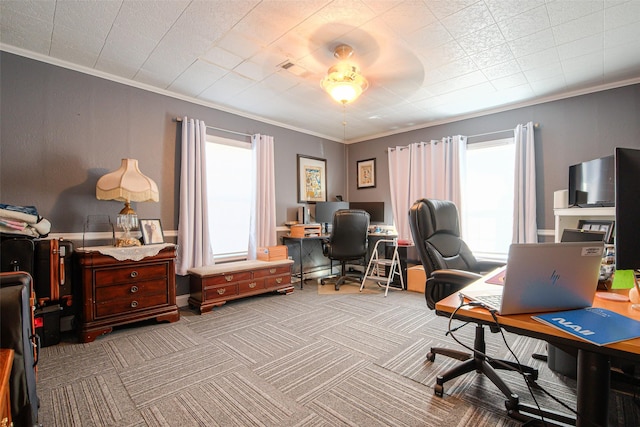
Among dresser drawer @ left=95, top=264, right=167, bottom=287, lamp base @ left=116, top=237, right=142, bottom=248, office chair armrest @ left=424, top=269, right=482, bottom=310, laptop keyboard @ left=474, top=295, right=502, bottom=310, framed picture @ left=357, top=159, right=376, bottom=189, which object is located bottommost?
dresser drawer @ left=95, top=264, right=167, bottom=287

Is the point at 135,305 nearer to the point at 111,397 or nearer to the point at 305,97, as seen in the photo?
the point at 111,397

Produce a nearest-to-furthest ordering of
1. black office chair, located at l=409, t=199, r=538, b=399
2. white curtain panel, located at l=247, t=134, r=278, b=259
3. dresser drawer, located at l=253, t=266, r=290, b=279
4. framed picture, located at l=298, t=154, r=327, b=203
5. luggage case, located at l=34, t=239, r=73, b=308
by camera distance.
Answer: black office chair, located at l=409, t=199, r=538, b=399
luggage case, located at l=34, t=239, r=73, b=308
dresser drawer, located at l=253, t=266, r=290, b=279
white curtain panel, located at l=247, t=134, r=278, b=259
framed picture, located at l=298, t=154, r=327, b=203

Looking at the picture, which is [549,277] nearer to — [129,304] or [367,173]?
[129,304]

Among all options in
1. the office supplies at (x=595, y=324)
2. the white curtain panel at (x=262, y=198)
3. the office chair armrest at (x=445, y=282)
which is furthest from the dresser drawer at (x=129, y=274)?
the office supplies at (x=595, y=324)

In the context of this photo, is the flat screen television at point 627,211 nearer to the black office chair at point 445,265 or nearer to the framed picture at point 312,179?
the black office chair at point 445,265

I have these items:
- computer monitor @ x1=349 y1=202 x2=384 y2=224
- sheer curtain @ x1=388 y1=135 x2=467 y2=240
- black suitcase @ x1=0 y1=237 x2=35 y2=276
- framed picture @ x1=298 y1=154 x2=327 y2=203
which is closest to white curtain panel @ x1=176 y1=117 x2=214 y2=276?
black suitcase @ x1=0 y1=237 x2=35 y2=276

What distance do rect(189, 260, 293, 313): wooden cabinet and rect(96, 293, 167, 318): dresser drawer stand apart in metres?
0.42

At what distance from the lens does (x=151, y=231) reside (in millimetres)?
3150

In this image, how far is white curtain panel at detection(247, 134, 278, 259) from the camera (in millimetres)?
4146

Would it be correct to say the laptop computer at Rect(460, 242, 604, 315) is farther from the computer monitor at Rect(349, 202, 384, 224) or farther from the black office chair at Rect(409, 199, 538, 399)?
the computer monitor at Rect(349, 202, 384, 224)

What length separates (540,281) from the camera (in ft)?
3.29

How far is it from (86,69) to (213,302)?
2.66m

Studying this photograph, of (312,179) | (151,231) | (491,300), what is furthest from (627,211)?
(312,179)

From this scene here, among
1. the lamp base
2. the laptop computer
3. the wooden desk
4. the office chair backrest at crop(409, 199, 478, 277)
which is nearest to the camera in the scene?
the wooden desk
